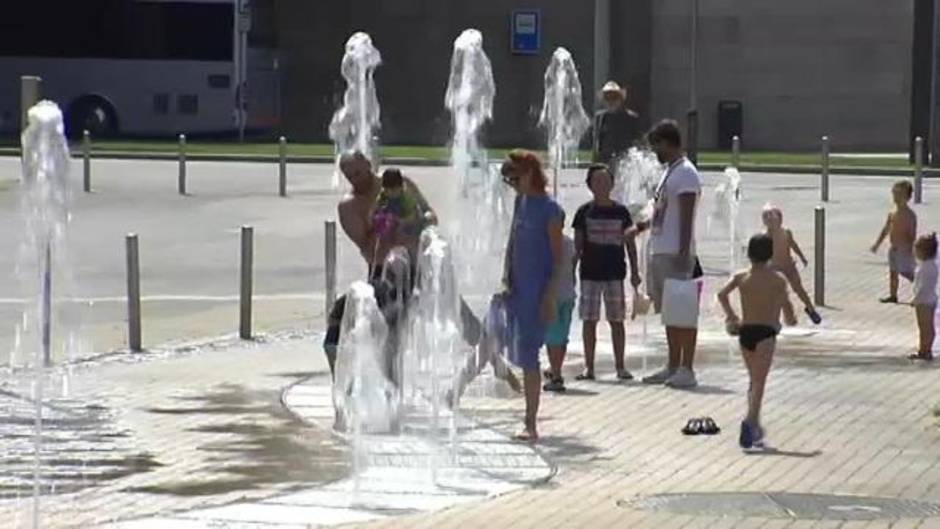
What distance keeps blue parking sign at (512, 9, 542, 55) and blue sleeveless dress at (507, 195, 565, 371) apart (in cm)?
4427

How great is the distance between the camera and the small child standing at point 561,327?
14961mm

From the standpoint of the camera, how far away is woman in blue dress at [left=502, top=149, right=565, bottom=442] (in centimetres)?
1334

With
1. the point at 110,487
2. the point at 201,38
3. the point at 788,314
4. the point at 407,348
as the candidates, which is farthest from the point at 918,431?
the point at 201,38

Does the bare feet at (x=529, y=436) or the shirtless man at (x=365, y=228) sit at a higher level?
the shirtless man at (x=365, y=228)

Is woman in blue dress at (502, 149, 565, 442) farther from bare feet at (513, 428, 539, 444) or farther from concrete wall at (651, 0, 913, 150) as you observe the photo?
concrete wall at (651, 0, 913, 150)

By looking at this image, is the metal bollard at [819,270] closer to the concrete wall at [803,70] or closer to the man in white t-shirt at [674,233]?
the man in white t-shirt at [674,233]

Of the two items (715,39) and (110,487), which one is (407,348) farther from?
(715,39)

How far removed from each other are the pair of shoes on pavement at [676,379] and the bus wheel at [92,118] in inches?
1517

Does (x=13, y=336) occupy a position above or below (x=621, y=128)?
below

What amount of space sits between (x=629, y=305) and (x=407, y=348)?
5.83 m

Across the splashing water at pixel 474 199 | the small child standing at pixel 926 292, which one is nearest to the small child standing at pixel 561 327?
the small child standing at pixel 926 292

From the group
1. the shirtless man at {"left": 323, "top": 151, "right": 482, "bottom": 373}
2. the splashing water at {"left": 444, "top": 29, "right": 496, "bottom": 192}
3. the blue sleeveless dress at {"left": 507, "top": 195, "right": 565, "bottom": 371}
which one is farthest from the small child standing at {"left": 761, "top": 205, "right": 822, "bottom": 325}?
the splashing water at {"left": 444, "top": 29, "right": 496, "bottom": 192}

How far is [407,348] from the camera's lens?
1466 cm

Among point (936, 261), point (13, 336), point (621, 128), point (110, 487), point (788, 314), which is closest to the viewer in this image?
point (110, 487)
